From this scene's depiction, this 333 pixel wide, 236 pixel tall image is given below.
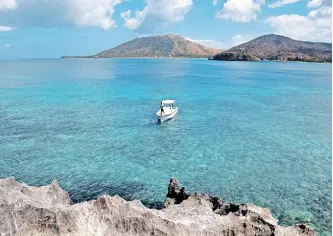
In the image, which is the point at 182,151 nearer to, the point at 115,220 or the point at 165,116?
the point at 165,116

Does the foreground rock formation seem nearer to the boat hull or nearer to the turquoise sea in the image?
the turquoise sea

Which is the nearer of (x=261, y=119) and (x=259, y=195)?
(x=259, y=195)

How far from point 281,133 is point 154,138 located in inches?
736

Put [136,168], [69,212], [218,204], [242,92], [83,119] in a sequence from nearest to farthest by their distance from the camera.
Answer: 1. [69,212]
2. [218,204]
3. [136,168]
4. [83,119]
5. [242,92]

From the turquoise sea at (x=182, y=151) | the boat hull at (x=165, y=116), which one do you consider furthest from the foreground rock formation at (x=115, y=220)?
the boat hull at (x=165, y=116)

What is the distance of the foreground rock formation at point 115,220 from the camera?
1661 centimetres

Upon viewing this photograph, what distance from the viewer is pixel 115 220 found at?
17.6 metres

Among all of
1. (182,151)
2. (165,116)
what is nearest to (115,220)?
(182,151)

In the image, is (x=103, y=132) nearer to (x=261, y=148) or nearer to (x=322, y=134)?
(x=261, y=148)

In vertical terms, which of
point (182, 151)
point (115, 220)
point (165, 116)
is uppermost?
point (115, 220)

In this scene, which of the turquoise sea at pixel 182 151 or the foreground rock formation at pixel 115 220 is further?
the turquoise sea at pixel 182 151

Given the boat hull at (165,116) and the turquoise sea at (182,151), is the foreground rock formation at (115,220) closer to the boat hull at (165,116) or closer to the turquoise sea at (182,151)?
the turquoise sea at (182,151)

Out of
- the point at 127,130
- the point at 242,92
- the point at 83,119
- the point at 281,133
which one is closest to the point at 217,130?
the point at 281,133

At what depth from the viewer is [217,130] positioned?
181ft
